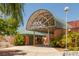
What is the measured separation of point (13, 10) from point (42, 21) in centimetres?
64

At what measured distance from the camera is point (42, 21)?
6.33 meters

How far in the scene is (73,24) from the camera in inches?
245

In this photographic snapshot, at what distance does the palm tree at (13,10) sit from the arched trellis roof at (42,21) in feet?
0.76

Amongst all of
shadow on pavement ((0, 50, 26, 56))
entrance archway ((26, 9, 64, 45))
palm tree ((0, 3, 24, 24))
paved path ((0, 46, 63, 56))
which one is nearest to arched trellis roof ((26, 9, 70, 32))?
entrance archway ((26, 9, 64, 45))

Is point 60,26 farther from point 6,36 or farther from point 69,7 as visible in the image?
point 6,36

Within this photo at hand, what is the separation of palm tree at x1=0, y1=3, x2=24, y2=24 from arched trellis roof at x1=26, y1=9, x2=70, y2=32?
0.23 metres

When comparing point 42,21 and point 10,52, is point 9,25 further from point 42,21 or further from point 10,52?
point 42,21

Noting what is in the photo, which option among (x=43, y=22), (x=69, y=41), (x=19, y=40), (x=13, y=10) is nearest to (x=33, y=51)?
(x=19, y=40)

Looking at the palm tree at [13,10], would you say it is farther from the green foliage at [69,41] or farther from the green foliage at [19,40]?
the green foliage at [69,41]

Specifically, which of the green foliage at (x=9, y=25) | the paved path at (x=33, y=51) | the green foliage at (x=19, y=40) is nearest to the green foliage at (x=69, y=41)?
the paved path at (x=33, y=51)

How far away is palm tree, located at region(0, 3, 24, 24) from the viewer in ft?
Result: 20.4

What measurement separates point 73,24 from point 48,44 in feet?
2.16

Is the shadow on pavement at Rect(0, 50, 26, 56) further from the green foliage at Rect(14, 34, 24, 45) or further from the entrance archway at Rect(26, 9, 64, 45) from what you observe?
the entrance archway at Rect(26, 9, 64, 45)

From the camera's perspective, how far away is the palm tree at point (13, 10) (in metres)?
6.23
